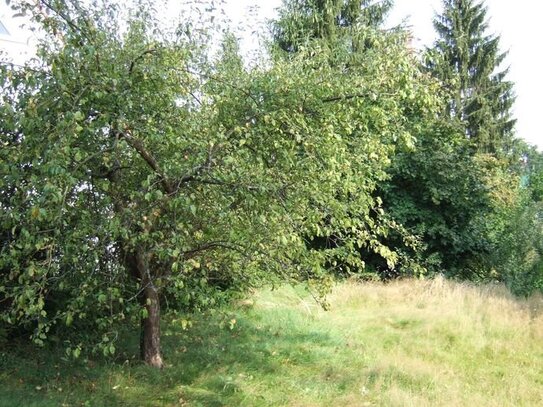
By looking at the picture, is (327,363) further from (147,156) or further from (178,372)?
(147,156)

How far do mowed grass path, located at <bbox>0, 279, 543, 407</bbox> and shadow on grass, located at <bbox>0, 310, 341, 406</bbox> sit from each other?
0.05ft

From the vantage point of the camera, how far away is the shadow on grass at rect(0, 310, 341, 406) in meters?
5.57

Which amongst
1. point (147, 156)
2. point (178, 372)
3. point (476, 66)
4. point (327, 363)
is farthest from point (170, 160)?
point (476, 66)

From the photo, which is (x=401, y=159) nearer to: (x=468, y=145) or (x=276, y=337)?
(x=468, y=145)

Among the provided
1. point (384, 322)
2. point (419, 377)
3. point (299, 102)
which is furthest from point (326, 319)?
point (299, 102)

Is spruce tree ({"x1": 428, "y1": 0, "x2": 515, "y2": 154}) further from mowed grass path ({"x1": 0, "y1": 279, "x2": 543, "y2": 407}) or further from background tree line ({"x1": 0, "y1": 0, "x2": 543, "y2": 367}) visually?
background tree line ({"x1": 0, "y1": 0, "x2": 543, "y2": 367})

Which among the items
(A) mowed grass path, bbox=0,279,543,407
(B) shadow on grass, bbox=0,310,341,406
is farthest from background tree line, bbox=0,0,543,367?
(A) mowed grass path, bbox=0,279,543,407

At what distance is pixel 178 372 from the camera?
6305mm

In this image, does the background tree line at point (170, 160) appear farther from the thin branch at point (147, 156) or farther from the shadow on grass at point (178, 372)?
the shadow on grass at point (178, 372)

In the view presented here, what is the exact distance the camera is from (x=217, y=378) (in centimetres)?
620

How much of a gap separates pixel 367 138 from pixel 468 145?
9.53m

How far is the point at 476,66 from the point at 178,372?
29.4 m

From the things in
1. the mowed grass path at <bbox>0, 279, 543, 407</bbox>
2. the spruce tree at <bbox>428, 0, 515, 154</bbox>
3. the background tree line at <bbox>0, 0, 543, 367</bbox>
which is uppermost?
the spruce tree at <bbox>428, 0, 515, 154</bbox>

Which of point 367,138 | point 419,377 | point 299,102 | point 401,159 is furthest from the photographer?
point 401,159
